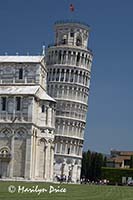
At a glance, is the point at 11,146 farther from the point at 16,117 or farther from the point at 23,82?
the point at 23,82

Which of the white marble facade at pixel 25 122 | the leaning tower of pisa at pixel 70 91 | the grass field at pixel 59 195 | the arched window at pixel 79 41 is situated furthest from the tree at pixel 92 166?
the grass field at pixel 59 195

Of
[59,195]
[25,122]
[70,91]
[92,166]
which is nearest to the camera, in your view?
[59,195]

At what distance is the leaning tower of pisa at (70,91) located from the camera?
101312mm

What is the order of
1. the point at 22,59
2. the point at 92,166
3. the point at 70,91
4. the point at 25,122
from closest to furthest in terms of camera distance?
the point at 25,122
the point at 22,59
the point at 70,91
the point at 92,166

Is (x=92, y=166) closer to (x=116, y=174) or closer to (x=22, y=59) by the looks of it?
(x=116, y=174)

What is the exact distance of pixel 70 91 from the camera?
104 m

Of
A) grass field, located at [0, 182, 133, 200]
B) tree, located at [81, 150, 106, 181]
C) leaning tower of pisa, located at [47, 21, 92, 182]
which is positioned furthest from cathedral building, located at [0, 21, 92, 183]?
tree, located at [81, 150, 106, 181]

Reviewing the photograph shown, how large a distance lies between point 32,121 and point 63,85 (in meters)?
37.2

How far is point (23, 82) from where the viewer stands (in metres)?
73.2

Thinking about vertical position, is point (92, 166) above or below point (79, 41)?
below

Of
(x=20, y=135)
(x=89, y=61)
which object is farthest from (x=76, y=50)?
(x=20, y=135)

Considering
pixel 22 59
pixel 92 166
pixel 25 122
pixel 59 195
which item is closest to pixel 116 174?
pixel 92 166

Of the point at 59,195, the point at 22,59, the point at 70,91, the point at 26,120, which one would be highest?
the point at 22,59

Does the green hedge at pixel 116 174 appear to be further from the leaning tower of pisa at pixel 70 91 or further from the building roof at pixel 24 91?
the building roof at pixel 24 91
